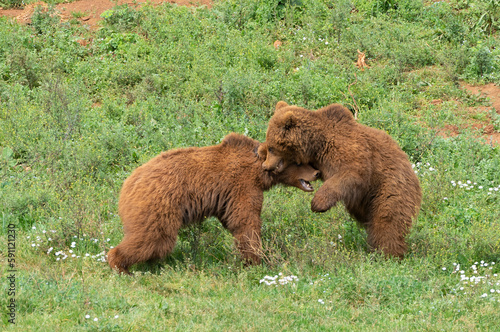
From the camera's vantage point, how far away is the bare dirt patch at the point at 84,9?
15.8 metres

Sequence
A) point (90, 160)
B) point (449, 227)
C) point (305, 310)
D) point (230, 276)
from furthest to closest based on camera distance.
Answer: point (90, 160), point (449, 227), point (230, 276), point (305, 310)

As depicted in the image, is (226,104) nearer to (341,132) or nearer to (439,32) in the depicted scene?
(341,132)

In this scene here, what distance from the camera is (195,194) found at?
781cm

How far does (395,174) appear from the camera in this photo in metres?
7.90

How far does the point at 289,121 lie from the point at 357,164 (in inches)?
39.7

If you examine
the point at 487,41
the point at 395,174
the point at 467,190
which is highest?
the point at 487,41

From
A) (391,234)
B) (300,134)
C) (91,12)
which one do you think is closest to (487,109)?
(391,234)

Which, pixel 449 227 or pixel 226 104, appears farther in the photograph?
pixel 226 104

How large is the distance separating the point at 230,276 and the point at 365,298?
5.73ft

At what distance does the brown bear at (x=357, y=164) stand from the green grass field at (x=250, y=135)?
15.8 inches

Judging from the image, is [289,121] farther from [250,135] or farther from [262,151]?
[250,135]

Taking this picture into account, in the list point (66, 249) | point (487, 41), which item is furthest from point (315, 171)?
point (487, 41)

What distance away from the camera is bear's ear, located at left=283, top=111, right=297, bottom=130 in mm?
7883

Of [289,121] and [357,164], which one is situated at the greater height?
[289,121]
